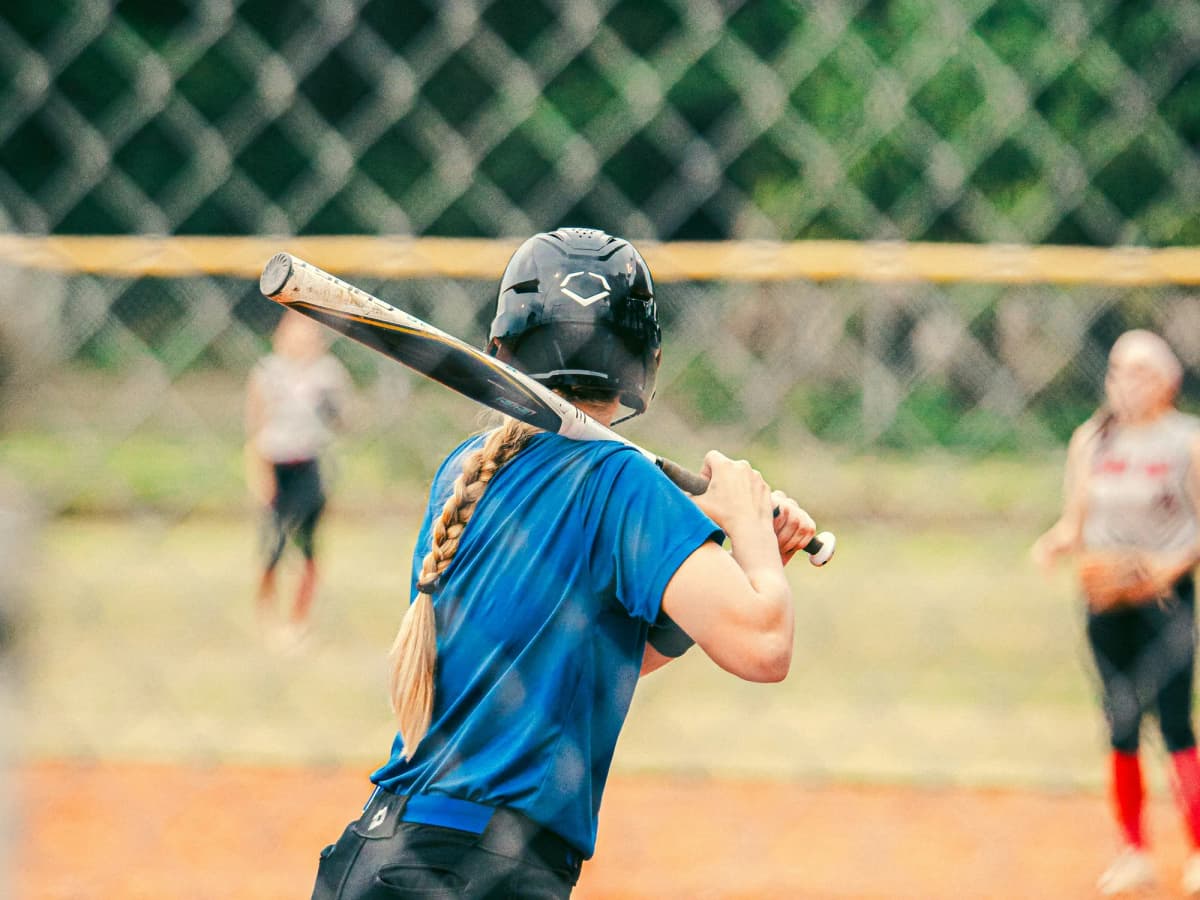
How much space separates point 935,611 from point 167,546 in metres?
5.86

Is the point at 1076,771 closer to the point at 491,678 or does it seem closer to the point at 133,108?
the point at 491,678

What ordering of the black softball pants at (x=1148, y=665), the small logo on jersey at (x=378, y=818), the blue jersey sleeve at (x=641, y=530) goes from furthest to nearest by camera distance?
the black softball pants at (x=1148, y=665) < the small logo on jersey at (x=378, y=818) < the blue jersey sleeve at (x=641, y=530)

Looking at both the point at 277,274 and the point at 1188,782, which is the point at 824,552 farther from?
the point at 1188,782

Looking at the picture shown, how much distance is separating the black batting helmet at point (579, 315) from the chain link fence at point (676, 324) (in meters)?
2.28

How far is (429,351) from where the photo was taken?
59.3 inches

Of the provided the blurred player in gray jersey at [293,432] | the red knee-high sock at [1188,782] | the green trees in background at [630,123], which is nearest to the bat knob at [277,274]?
the red knee-high sock at [1188,782]

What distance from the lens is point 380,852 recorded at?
62.6 inches

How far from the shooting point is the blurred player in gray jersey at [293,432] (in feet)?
24.2

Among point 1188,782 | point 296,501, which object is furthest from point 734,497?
point 296,501

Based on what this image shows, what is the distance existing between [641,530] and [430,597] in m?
0.32

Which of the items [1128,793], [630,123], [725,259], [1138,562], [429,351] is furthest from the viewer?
[630,123]

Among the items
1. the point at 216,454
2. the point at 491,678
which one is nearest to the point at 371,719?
the point at 491,678

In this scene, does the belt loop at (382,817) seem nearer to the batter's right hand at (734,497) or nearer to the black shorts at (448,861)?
the black shorts at (448,861)

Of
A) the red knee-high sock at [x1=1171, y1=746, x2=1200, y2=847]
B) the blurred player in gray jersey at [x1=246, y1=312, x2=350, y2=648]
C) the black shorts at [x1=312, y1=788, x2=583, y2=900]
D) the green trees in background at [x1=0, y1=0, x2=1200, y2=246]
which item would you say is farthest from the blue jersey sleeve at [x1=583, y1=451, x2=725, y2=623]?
the blurred player in gray jersey at [x1=246, y1=312, x2=350, y2=648]
